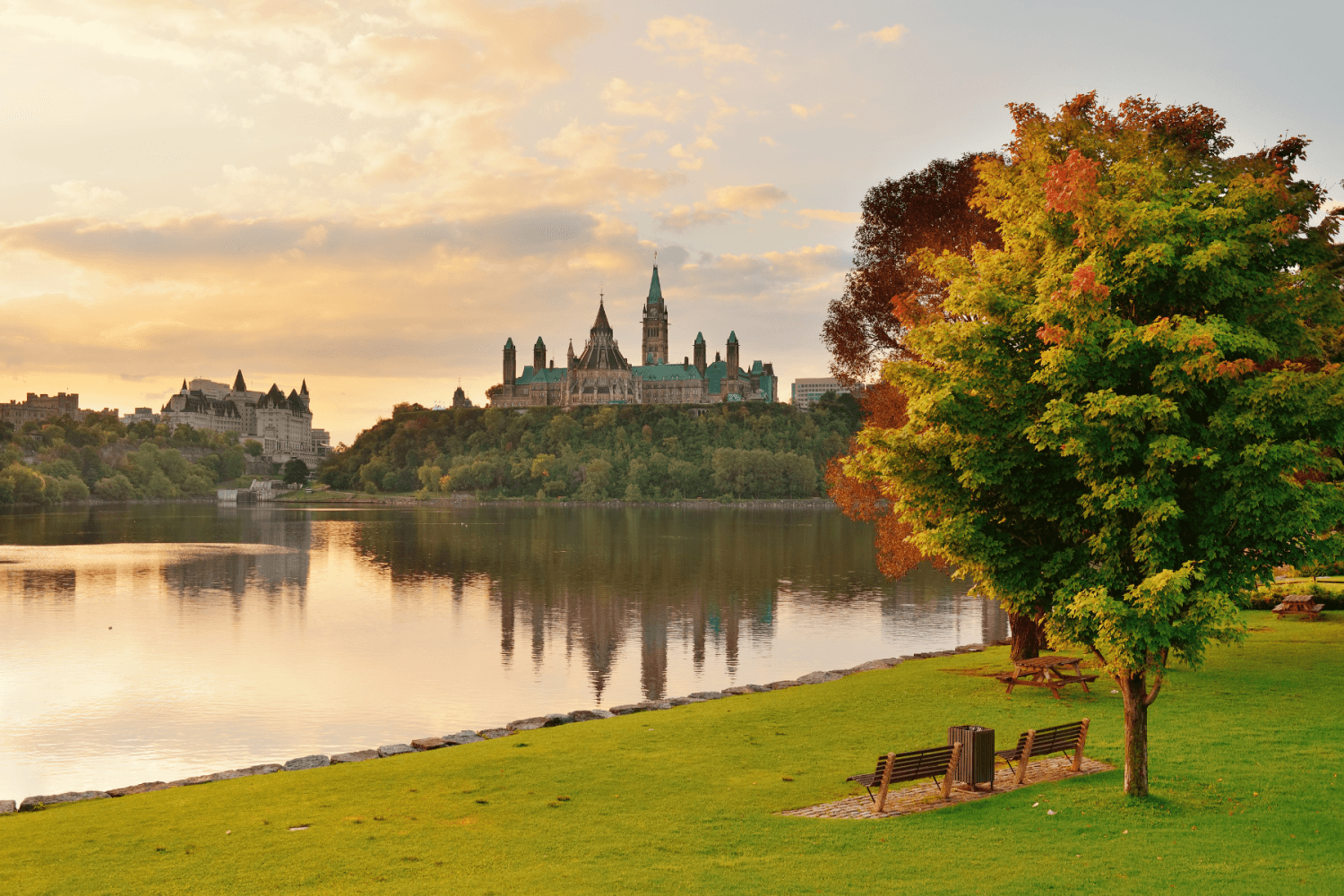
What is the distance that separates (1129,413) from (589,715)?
13580mm

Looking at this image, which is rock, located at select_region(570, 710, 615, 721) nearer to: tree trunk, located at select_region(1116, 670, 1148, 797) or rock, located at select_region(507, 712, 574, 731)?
rock, located at select_region(507, 712, 574, 731)

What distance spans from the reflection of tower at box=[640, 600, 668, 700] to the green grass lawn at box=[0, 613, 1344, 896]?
865cm

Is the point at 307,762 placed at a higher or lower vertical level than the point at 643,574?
higher

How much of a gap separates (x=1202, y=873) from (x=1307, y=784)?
14.5 feet

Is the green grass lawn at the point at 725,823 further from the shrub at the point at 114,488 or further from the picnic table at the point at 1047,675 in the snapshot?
the shrub at the point at 114,488

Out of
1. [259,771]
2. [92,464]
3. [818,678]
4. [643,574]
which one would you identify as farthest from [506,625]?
[92,464]

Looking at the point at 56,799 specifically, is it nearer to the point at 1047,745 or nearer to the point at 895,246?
the point at 1047,745

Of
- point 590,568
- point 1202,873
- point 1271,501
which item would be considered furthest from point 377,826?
point 590,568

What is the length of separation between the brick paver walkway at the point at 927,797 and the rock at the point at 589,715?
8.57 meters

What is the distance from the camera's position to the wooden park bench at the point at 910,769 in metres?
13.0

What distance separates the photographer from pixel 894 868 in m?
11.2

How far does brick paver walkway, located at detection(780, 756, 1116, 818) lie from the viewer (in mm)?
13344

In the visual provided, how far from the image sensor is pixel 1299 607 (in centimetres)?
3222

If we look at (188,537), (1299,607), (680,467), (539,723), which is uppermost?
(680,467)
